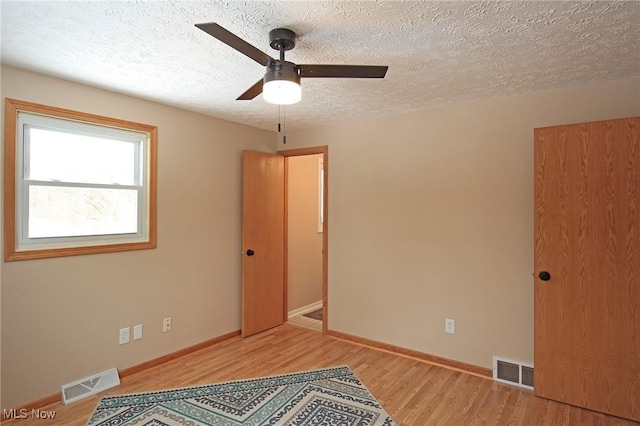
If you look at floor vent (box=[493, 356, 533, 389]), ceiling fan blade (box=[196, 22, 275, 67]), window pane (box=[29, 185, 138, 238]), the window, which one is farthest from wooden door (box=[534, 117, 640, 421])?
window pane (box=[29, 185, 138, 238])

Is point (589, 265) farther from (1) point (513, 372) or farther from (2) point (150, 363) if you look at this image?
(2) point (150, 363)

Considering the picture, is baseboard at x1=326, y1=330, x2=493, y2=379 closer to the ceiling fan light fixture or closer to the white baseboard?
the white baseboard

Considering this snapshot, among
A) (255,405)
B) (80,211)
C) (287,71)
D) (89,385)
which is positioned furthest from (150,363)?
(287,71)

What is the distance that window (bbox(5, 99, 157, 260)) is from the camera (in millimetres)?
2406

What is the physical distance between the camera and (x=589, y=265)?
98.5 inches

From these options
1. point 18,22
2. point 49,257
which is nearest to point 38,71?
point 18,22

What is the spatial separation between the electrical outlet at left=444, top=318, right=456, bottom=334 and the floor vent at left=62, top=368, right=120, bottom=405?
9.26 feet

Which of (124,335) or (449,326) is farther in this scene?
(449,326)

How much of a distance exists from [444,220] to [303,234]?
2.18 m

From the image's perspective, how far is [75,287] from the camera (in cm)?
Result: 267

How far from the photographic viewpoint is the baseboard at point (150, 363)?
246 cm

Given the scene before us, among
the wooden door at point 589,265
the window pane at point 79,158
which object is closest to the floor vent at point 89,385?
the window pane at point 79,158

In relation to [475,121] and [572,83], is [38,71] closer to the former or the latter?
[475,121]

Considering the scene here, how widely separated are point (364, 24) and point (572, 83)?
1.84 m
